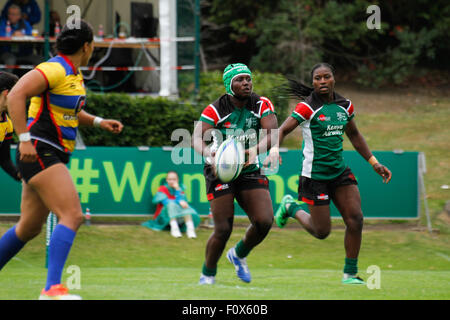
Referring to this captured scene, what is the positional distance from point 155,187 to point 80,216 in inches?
253

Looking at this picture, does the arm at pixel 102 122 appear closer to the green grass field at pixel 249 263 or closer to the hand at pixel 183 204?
the green grass field at pixel 249 263

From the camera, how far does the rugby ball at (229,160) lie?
7078mm

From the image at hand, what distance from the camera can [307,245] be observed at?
1230 centimetres

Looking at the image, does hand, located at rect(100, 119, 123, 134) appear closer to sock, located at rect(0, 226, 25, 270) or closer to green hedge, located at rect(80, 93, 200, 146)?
sock, located at rect(0, 226, 25, 270)

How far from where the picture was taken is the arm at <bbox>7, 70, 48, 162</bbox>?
19.2 ft

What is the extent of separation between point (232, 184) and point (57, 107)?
1.95 metres

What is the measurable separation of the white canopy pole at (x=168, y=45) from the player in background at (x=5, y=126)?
7063 millimetres

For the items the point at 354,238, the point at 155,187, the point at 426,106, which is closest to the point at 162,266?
the point at 155,187

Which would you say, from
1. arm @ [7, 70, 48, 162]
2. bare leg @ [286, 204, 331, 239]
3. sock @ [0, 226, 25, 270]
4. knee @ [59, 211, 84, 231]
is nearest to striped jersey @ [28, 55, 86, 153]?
arm @ [7, 70, 48, 162]

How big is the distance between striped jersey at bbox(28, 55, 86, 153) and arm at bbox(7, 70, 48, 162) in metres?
0.15

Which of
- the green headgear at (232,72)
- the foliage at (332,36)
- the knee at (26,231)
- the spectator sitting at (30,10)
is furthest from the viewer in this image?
the foliage at (332,36)

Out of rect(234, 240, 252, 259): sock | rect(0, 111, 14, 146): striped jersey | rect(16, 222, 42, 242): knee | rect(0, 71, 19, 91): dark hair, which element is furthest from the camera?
rect(0, 111, 14, 146): striped jersey

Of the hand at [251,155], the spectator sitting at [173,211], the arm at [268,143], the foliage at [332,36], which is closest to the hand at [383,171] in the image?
the arm at [268,143]

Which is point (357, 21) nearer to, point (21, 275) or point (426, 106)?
point (426, 106)
